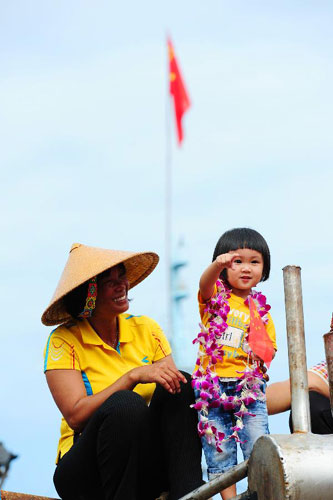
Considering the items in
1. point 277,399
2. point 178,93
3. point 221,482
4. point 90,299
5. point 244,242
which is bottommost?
point 221,482

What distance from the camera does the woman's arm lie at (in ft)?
11.7

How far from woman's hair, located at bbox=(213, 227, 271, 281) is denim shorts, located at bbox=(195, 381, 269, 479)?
2.09 ft

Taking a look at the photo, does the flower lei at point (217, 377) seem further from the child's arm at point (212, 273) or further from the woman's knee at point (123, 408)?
the woman's knee at point (123, 408)

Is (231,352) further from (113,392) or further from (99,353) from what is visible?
(113,392)

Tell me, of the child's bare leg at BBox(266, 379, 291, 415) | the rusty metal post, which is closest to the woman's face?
the child's bare leg at BBox(266, 379, 291, 415)

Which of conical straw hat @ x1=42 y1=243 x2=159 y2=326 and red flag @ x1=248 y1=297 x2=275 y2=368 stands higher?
conical straw hat @ x1=42 y1=243 x2=159 y2=326

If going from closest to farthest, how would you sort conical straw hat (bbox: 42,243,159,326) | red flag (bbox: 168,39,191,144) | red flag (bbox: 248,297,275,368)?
conical straw hat (bbox: 42,243,159,326), red flag (bbox: 248,297,275,368), red flag (bbox: 168,39,191,144)

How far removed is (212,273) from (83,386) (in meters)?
0.79

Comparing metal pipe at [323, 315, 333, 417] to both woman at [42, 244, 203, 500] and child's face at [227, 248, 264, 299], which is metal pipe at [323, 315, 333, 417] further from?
child's face at [227, 248, 264, 299]

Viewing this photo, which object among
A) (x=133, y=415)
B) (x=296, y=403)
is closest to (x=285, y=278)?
(x=296, y=403)

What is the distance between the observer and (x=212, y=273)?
4078 millimetres

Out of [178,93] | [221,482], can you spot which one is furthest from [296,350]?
[178,93]

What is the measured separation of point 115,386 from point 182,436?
0.35m

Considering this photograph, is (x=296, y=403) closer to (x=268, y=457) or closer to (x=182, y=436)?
(x=268, y=457)
